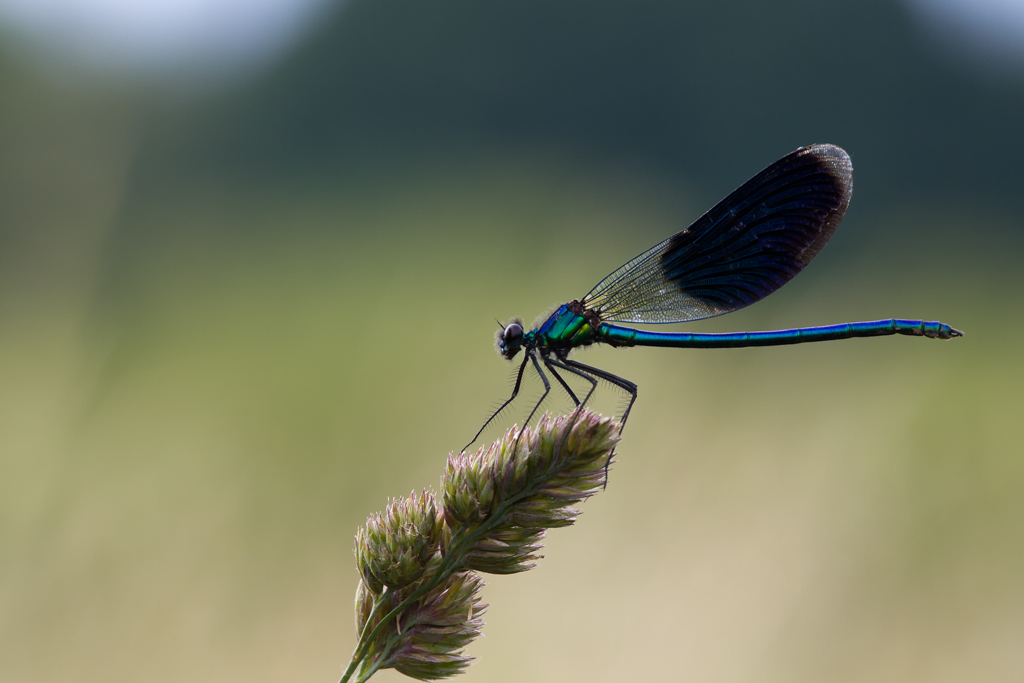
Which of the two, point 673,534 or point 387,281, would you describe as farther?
point 387,281

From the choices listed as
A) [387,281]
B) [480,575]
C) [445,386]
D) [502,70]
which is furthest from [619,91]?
[480,575]

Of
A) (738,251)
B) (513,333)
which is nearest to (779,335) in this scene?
(738,251)

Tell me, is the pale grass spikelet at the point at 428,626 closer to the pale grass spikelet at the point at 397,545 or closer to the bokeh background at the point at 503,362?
the pale grass spikelet at the point at 397,545

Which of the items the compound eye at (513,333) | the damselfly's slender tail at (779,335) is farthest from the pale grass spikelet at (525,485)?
the damselfly's slender tail at (779,335)

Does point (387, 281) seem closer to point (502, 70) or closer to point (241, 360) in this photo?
point (241, 360)

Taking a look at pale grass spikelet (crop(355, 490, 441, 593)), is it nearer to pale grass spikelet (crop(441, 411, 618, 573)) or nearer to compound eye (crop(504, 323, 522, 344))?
pale grass spikelet (crop(441, 411, 618, 573))

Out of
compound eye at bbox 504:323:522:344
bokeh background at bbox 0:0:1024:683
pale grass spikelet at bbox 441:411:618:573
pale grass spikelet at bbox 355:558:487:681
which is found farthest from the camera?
bokeh background at bbox 0:0:1024:683

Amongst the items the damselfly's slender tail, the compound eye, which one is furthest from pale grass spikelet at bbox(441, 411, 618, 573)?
the damselfly's slender tail
